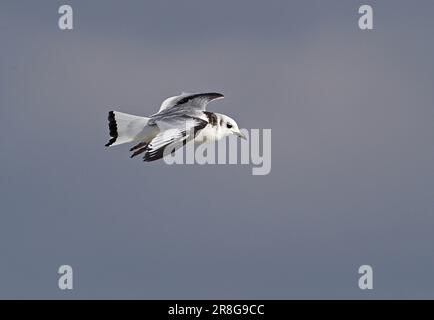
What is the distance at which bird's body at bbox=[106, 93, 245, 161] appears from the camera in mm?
16156

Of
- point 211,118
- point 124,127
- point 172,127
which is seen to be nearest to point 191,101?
point 211,118

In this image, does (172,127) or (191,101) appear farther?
(191,101)

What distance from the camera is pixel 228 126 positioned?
19.0 meters

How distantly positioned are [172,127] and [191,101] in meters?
2.37

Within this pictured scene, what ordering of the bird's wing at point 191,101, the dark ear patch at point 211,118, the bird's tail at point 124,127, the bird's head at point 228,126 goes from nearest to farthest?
the bird's tail at point 124,127
the dark ear patch at point 211,118
the bird's head at point 228,126
the bird's wing at point 191,101

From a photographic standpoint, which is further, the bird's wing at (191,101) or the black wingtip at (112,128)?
the bird's wing at (191,101)

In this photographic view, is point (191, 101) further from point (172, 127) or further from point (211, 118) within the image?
point (172, 127)

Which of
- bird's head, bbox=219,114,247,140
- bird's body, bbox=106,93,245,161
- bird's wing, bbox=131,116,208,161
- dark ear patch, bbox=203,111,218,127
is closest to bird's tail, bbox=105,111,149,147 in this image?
bird's body, bbox=106,93,245,161

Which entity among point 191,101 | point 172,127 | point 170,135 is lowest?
point 170,135

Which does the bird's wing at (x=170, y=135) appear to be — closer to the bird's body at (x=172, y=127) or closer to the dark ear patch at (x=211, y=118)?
the bird's body at (x=172, y=127)

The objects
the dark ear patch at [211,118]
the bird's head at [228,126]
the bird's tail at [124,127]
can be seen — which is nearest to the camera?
the bird's tail at [124,127]

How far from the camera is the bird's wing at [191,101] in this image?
750 inches

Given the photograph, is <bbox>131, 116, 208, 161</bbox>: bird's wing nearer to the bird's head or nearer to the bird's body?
the bird's body

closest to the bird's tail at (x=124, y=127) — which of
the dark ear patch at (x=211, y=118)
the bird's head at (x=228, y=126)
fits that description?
the dark ear patch at (x=211, y=118)
